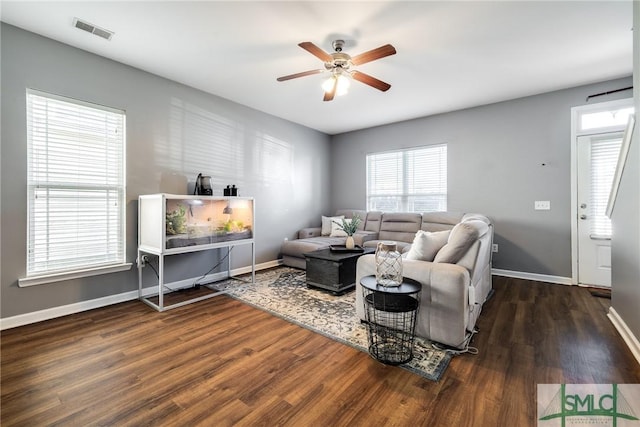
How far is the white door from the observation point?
11.5 feet

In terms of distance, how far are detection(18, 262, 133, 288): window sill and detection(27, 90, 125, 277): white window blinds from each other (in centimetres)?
5

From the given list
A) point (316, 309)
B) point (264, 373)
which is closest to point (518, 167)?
point (316, 309)

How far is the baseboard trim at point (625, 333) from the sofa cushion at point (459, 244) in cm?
131

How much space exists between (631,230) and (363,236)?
3133mm

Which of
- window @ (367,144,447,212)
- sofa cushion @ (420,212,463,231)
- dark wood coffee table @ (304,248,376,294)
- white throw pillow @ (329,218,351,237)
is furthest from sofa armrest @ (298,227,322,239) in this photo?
sofa cushion @ (420,212,463,231)

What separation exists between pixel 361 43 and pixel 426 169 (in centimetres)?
293

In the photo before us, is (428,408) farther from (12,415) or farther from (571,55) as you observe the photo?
(571,55)

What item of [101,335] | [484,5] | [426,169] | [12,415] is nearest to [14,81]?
[101,335]

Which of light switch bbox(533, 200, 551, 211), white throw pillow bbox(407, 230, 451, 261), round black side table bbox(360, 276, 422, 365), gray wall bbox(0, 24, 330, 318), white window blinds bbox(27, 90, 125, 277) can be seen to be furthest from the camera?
light switch bbox(533, 200, 551, 211)

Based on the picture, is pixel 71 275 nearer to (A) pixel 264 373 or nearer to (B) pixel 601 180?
(A) pixel 264 373

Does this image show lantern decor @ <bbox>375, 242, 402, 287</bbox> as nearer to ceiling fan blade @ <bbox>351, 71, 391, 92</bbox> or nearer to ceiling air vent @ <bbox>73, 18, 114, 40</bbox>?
ceiling fan blade @ <bbox>351, 71, 391, 92</bbox>

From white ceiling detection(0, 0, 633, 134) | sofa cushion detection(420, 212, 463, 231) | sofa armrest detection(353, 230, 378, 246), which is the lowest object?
sofa armrest detection(353, 230, 378, 246)

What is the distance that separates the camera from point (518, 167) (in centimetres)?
412

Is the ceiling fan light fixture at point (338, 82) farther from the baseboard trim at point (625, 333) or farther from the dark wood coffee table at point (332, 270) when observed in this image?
the baseboard trim at point (625, 333)
